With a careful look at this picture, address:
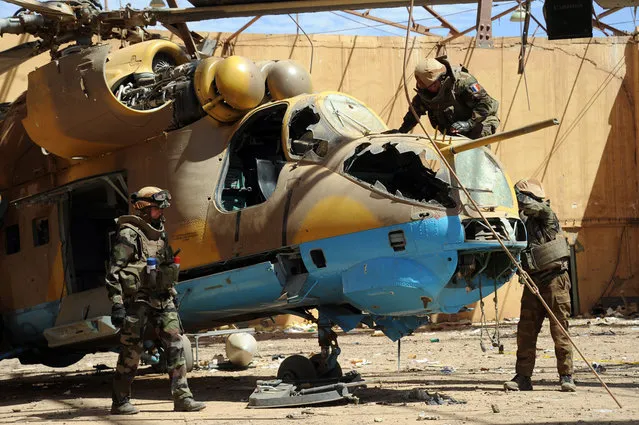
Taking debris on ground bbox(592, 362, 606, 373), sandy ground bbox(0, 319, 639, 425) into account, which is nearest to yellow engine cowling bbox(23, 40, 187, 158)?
sandy ground bbox(0, 319, 639, 425)

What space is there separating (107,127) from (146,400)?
2.85 metres

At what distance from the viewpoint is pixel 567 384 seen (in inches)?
369

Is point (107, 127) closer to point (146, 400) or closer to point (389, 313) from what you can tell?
point (146, 400)

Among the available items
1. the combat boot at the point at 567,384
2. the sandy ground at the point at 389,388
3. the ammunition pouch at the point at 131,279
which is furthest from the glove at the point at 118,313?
the combat boot at the point at 567,384

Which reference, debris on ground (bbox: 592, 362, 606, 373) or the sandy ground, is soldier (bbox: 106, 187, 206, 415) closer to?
the sandy ground

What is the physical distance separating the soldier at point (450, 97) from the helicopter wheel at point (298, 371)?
249 cm

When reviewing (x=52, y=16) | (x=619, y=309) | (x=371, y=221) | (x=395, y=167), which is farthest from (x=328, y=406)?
(x=619, y=309)

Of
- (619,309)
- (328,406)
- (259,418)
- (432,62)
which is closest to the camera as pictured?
(259,418)

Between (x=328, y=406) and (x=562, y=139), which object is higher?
(x=562, y=139)

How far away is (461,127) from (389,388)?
2.76 metres

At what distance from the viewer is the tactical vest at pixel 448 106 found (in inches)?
395

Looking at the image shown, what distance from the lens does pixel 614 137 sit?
21953 millimetres

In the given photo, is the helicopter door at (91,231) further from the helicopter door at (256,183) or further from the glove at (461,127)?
the glove at (461,127)

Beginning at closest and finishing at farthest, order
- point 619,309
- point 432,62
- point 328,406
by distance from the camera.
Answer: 1. point 328,406
2. point 432,62
3. point 619,309
